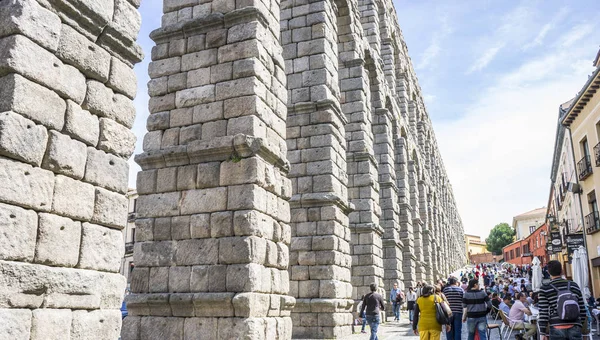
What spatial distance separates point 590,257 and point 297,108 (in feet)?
48.6

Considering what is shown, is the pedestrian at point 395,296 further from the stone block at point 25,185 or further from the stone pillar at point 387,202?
the stone block at point 25,185

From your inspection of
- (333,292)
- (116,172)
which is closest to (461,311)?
(333,292)

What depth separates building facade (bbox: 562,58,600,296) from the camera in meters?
17.5

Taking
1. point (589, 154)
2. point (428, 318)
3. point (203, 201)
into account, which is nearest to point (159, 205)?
point (203, 201)

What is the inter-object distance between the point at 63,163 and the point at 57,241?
609mm

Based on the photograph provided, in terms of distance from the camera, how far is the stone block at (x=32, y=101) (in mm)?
3621

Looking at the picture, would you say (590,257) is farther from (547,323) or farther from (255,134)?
(255,134)

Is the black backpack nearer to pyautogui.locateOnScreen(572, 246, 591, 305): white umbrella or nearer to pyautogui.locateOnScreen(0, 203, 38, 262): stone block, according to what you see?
pyautogui.locateOnScreen(0, 203, 38, 262): stone block

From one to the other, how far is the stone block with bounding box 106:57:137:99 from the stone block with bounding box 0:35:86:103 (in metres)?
0.36

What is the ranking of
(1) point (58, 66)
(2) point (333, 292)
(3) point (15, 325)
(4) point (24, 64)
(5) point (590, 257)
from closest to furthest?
(3) point (15, 325) < (4) point (24, 64) < (1) point (58, 66) < (2) point (333, 292) < (5) point (590, 257)

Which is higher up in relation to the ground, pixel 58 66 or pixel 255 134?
pixel 255 134

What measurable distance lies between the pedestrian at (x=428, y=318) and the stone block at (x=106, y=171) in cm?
473

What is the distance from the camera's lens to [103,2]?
4531mm

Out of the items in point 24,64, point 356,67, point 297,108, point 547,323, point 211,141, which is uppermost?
point 356,67
